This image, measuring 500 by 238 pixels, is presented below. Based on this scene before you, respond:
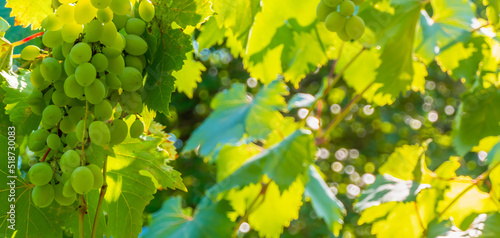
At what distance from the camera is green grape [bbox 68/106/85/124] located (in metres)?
0.39

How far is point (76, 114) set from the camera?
1.28ft

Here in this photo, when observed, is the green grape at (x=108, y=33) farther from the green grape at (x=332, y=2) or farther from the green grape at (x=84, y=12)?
the green grape at (x=332, y=2)

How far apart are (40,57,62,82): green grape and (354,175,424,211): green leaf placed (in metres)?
0.59

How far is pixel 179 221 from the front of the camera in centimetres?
100

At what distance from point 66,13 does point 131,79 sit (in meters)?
0.07

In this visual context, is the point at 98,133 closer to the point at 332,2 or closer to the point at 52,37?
the point at 52,37

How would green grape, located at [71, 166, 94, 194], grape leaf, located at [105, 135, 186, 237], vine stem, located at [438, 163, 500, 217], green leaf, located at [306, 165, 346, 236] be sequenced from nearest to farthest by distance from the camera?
green grape, located at [71, 166, 94, 194], grape leaf, located at [105, 135, 186, 237], vine stem, located at [438, 163, 500, 217], green leaf, located at [306, 165, 346, 236]

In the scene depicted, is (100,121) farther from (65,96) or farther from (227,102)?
(227,102)

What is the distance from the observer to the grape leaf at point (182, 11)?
1.34 feet

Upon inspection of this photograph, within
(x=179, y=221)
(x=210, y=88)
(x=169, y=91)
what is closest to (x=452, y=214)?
(x=179, y=221)

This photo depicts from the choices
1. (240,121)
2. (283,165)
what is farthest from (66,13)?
(240,121)

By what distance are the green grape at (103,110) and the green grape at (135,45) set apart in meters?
0.04

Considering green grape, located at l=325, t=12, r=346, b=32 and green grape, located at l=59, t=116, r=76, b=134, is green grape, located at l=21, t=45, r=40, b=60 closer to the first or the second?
green grape, located at l=59, t=116, r=76, b=134

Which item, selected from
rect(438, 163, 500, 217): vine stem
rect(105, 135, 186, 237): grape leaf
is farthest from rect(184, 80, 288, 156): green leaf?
rect(105, 135, 186, 237): grape leaf
